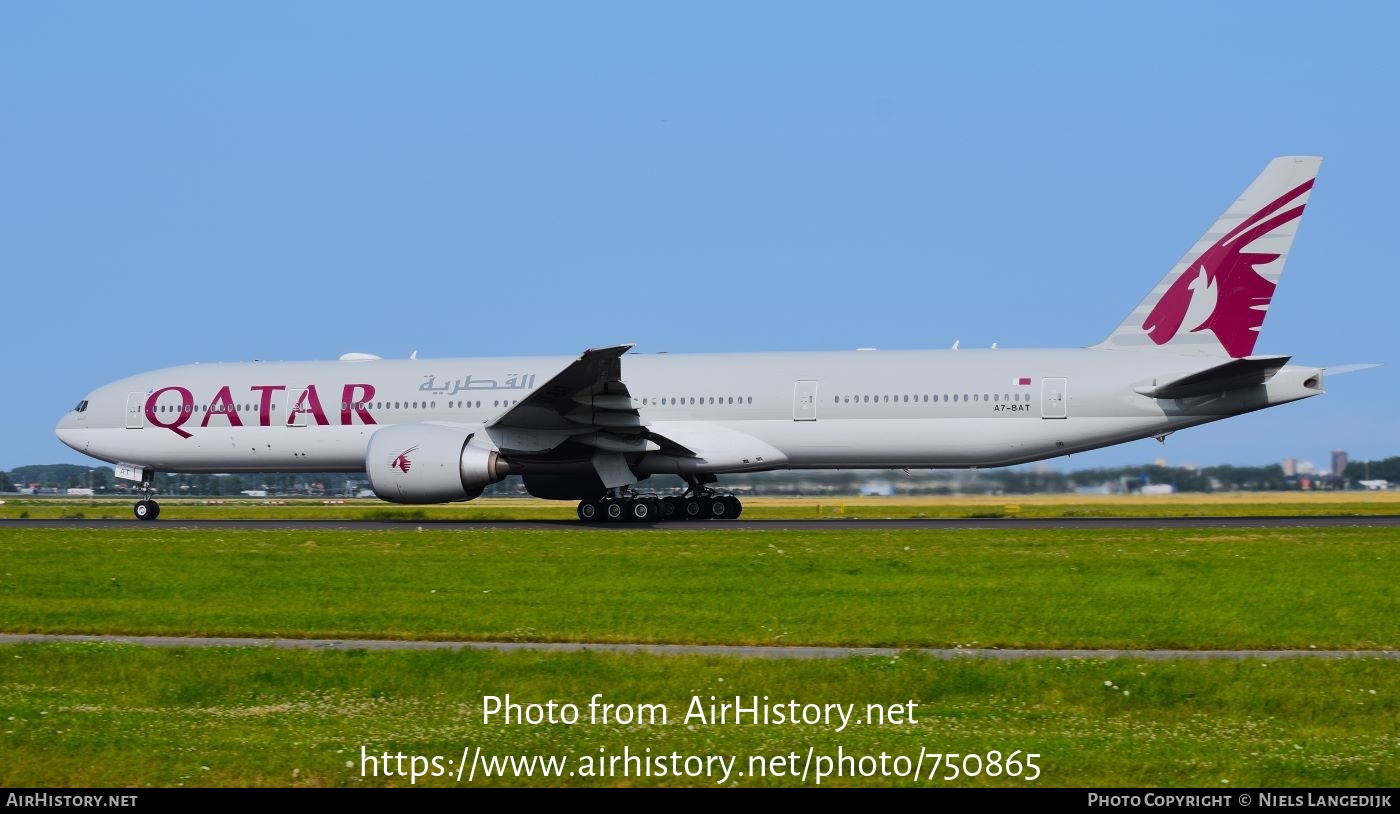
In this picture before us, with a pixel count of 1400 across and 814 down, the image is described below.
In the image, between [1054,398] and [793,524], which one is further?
[793,524]

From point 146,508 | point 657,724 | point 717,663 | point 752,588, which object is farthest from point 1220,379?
point 146,508

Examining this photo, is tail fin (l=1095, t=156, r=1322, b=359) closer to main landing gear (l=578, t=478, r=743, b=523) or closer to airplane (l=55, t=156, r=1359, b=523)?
airplane (l=55, t=156, r=1359, b=523)

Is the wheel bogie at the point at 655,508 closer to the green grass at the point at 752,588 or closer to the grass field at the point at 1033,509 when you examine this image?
the grass field at the point at 1033,509

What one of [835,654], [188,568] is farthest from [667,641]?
[188,568]

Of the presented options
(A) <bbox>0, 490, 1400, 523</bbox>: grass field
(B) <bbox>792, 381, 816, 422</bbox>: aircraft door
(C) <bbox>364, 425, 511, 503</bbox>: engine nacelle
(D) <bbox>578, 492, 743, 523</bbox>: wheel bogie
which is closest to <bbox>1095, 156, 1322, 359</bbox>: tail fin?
(A) <bbox>0, 490, 1400, 523</bbox>: grass field

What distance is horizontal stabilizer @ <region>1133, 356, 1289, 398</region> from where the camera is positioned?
95.1 ft

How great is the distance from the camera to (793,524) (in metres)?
32.1

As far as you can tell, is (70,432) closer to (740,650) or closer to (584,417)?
(584,417)

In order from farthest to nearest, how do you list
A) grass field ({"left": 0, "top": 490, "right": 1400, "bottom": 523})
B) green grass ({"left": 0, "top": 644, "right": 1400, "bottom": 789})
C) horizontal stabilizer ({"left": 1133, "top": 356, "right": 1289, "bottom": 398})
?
grass field ({"left": 0, "top": 490, "right": 1400, "bottom": 523}) → horizontal stabilizer ({"left": 1133, "top": 356, "right": 1289, "bottom": 398}) → green grass ({"left": 0, "top": 644, "right": 1400, "bottom": 789})

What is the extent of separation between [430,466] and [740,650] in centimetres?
1882

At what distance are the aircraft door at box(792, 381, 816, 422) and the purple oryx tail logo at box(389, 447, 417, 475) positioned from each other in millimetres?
8393

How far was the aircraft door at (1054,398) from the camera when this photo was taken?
31.6 meters

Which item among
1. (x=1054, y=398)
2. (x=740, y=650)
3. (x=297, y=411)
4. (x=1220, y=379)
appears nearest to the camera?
(x=740, y=650)

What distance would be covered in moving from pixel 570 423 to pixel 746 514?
9.92 meters
